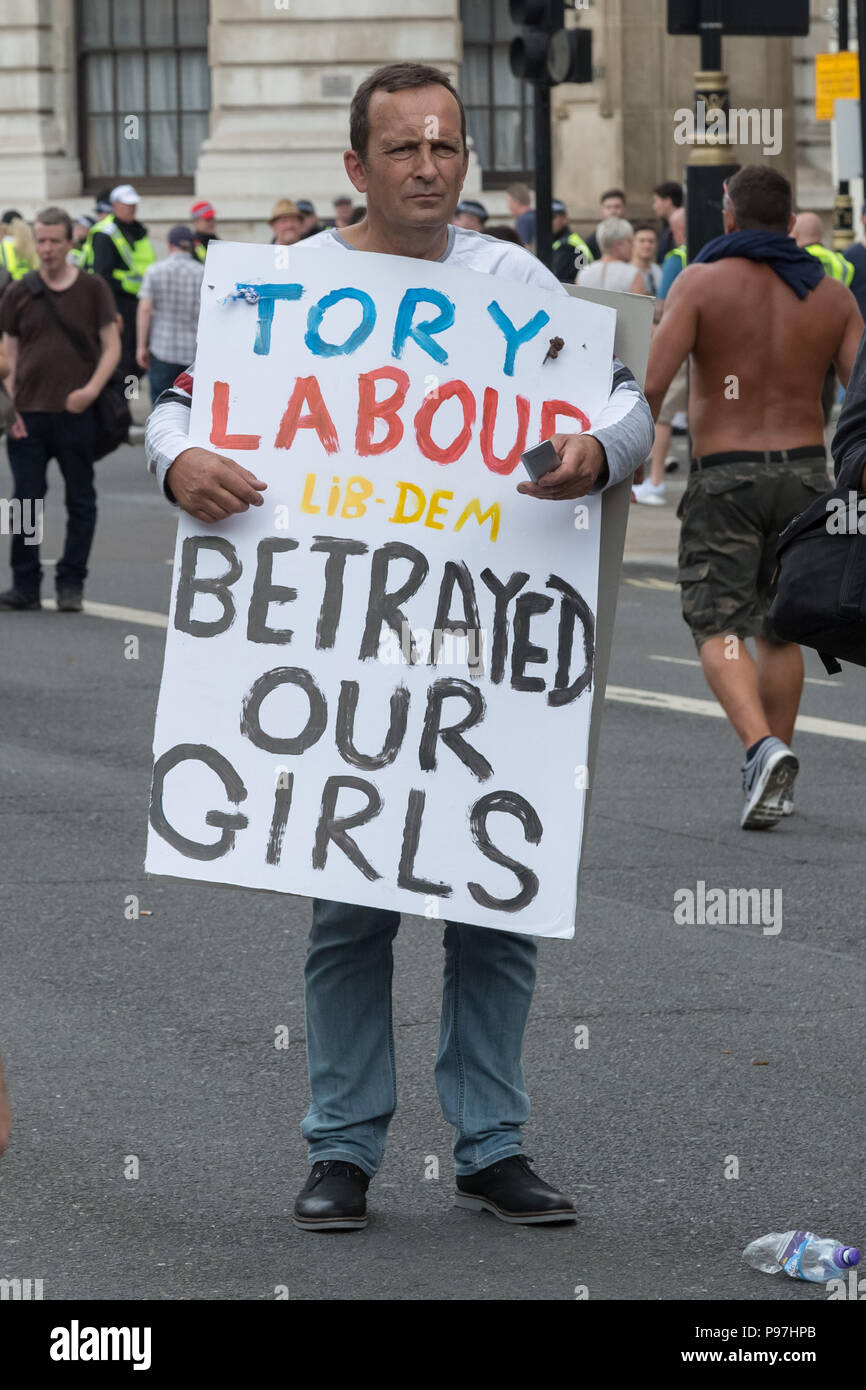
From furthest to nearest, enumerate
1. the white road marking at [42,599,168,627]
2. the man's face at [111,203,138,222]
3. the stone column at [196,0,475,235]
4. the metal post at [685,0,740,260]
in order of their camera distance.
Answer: the stone column at [196,0,475,235], the man's face at [111,203,138,222], the metal post at [685,0,740,260], the white road marking at [42,599,168,627]

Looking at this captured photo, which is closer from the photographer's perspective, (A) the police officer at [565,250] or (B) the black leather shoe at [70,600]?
(B) the black leather shoe at [70,600]

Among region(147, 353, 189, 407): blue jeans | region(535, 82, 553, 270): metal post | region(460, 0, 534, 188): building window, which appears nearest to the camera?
region(535, 82, 553, 270): metal post

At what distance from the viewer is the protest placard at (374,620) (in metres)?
4.21

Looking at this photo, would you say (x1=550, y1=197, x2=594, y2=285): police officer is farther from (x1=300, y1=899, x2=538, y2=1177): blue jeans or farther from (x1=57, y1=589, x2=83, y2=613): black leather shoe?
(x1=300, y1=899, x2=538, y2=1177): blue jeans

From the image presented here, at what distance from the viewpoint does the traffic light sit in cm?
1458

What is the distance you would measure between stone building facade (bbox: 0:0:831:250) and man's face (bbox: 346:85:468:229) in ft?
85.4

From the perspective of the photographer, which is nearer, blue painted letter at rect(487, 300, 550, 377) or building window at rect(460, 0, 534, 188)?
blue painted letter at rect(487, 300, 550, 377)

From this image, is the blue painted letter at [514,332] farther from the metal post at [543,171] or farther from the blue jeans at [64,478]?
the metal post at [543,171]

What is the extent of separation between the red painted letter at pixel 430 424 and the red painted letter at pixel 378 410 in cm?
4

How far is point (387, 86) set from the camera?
162 inches

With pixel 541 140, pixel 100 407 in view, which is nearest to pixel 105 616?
pixel 100 407

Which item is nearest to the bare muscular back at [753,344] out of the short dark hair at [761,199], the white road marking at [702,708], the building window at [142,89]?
the short dark hair at [761,199]
